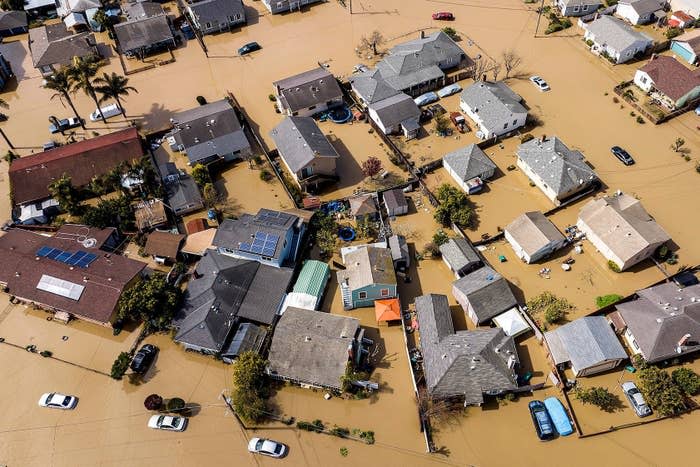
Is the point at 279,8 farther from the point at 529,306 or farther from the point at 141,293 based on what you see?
the point at 529,306

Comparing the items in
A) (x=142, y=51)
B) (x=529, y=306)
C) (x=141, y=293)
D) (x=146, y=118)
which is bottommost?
(x=529, y=306)

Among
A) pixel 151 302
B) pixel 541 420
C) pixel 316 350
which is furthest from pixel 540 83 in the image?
pixel 151 302

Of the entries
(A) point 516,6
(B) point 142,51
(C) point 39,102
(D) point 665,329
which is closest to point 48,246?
(C) point 39,102

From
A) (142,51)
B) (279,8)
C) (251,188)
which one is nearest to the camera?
(251,188)

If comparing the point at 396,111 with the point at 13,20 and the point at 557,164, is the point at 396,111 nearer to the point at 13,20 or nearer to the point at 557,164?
the point at 557,164

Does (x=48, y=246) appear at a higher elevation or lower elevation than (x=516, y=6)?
lower

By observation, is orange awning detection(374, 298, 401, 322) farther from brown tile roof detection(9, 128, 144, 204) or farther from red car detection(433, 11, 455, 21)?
red car detection(433, 11, 455, 21)

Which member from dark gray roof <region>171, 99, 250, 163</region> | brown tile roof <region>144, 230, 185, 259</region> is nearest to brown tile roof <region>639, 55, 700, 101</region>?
dark gray roof <region>171, 99, 250, 163</region>
